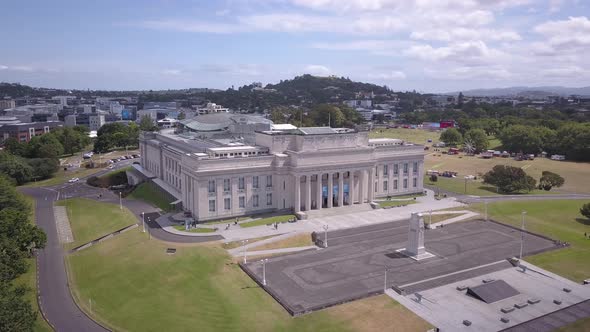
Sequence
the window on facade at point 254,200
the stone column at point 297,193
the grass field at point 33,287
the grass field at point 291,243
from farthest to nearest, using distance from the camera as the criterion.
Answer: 1. the window on facade at point 254,200
2. the stone column at point 297,193
3. the grass field at point 291,243
4. the grass field at point 33,287

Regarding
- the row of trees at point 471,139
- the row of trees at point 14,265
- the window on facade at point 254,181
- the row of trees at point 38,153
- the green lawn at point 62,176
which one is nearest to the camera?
the row of trees at point 14,265

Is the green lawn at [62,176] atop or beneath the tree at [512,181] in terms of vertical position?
beneath

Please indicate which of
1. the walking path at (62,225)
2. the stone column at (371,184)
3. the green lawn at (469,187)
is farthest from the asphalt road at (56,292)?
the green lawn at (469,187)

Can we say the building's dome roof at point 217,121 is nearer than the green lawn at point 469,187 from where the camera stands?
No

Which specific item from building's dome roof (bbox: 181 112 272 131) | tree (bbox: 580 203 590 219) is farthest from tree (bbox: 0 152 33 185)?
tree (bbox: 580 203 590 219)

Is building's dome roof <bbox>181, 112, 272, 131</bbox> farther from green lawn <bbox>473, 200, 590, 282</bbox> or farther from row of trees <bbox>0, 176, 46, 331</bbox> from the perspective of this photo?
green lawn <bbox>473, 200, 590, 282</bbox>

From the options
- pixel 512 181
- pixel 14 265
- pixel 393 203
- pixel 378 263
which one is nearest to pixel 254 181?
pixel 378 263

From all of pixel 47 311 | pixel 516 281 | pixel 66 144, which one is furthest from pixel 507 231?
pixel 66 144

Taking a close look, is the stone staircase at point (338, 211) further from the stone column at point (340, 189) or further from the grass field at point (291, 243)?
the grass field at point (291, 243)
